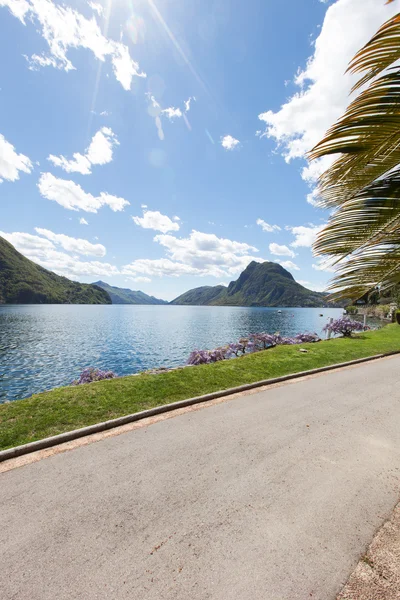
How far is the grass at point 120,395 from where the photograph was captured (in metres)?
6.55

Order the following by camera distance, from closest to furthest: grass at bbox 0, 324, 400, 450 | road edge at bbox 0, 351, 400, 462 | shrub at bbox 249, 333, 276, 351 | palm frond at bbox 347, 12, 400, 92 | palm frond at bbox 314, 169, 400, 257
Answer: palm frond at bbox 347, 12, 400, 92 → palm frond at bbox 314, 169, 400, 257 → road edge at bbox 0, 351, 400, 462 → grass at bbox 0, 324, 400, 450 → shrub at bbox 249, 333, 276, 351

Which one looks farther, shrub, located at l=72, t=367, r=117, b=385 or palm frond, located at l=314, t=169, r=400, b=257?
shrub, located at l=72, t=367, r=117, b=385

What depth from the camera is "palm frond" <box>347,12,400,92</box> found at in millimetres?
1449

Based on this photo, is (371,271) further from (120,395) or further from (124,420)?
(120,395)

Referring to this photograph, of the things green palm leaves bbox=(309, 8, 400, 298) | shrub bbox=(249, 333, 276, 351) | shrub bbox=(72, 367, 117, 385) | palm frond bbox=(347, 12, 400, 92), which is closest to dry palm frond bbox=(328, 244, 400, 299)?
green palm leaves bbox=(309, 8, 400, 298)

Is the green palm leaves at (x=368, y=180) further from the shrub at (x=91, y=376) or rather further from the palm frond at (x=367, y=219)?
the shrub at (x=91, y=376)

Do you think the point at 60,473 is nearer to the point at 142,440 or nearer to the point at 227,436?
the point at 142,440

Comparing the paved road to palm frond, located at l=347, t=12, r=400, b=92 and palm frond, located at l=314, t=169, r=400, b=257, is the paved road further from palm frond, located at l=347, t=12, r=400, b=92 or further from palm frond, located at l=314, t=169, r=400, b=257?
palm frond, located at l=347, t=12, r=400, b=92

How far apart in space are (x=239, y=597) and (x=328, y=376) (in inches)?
391

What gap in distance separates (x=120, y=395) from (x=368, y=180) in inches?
338

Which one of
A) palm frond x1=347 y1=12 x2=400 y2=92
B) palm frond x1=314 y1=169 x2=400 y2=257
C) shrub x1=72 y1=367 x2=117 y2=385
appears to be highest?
palm frond x1=347 y1=12 x2=400 y2=92

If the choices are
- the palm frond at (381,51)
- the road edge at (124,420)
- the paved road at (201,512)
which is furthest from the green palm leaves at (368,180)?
the road edge at (124,420)

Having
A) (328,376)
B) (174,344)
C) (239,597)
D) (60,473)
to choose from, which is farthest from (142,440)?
(174,344)

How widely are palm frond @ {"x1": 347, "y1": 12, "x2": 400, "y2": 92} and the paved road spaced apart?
4711 millimetres
